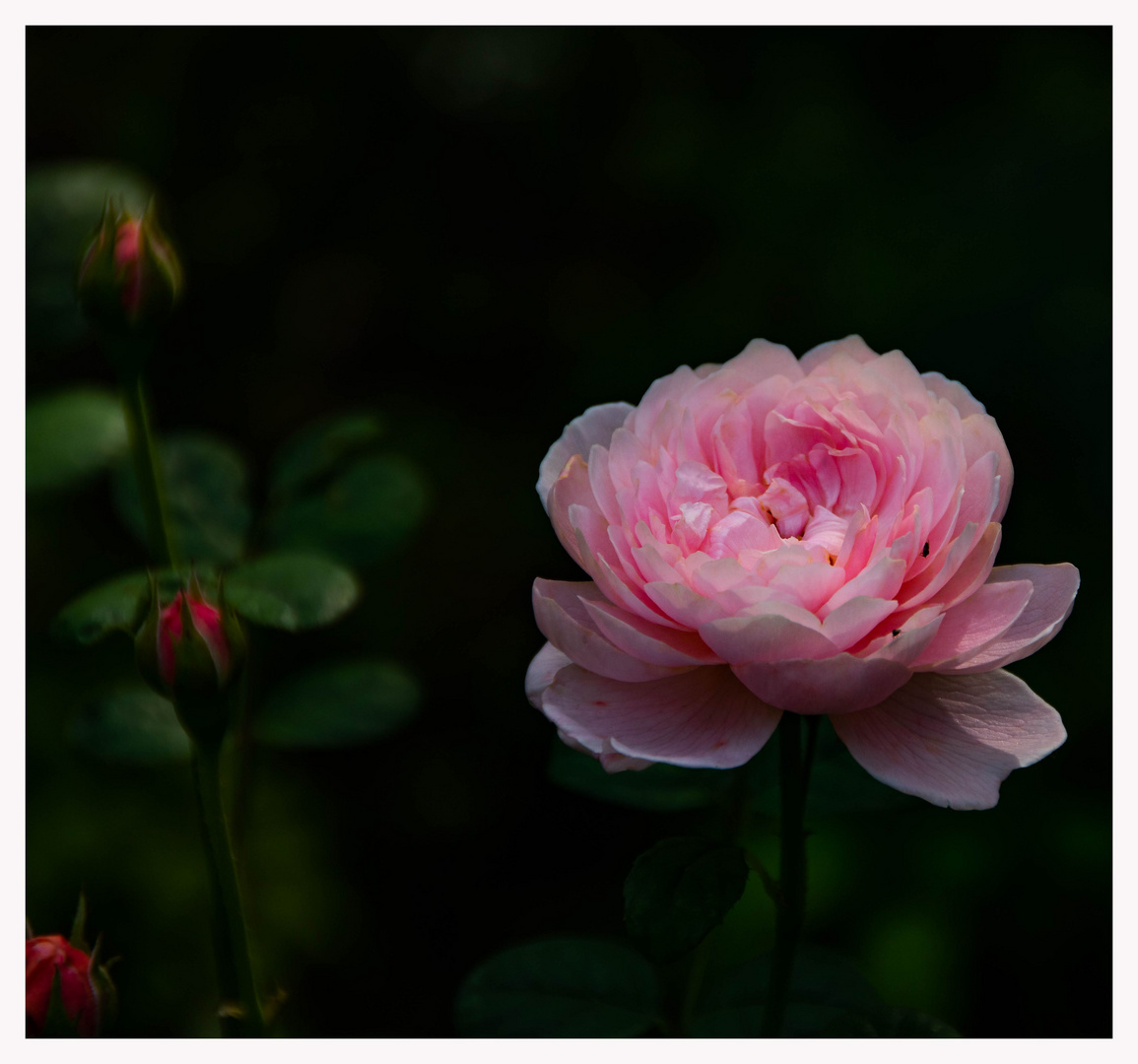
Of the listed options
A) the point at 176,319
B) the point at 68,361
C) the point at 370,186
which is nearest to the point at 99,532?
the point at 68,361

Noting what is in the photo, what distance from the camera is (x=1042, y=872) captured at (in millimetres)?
1271

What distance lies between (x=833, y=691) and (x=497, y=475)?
124cm

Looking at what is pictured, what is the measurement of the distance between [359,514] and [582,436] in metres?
0.40

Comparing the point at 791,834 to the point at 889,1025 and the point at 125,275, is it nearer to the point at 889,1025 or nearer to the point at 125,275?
the point at 889,1025

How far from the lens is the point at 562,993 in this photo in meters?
0.78

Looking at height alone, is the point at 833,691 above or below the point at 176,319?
below

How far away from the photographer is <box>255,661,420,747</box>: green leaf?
3.07ft

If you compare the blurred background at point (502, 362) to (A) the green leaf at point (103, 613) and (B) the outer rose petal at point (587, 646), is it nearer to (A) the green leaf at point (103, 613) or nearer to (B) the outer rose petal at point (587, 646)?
(A) the green leaf at point (103, 613)

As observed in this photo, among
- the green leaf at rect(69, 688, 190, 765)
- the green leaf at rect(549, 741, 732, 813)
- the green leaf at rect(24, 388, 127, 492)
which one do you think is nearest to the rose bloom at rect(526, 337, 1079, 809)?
the green leaf at rect(549, 741, 732, 813)

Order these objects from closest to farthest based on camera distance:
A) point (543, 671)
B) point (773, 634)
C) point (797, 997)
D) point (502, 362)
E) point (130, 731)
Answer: point (773, 634) < point (543, 671) < point (797, 997) < point (130, 731) < point (502, 362)

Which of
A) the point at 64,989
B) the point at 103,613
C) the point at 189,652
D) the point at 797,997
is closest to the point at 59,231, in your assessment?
the point at 103,613

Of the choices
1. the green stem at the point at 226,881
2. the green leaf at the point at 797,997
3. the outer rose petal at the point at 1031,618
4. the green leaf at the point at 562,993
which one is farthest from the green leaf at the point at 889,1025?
the green stem at the point at 226,881

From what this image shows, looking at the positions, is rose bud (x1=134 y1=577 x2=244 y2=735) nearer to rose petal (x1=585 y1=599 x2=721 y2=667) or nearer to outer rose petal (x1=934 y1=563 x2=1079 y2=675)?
rose petal (x1=585 y1=599 x2=721 y2=667)

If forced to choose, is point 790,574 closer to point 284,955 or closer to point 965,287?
point 284,955
